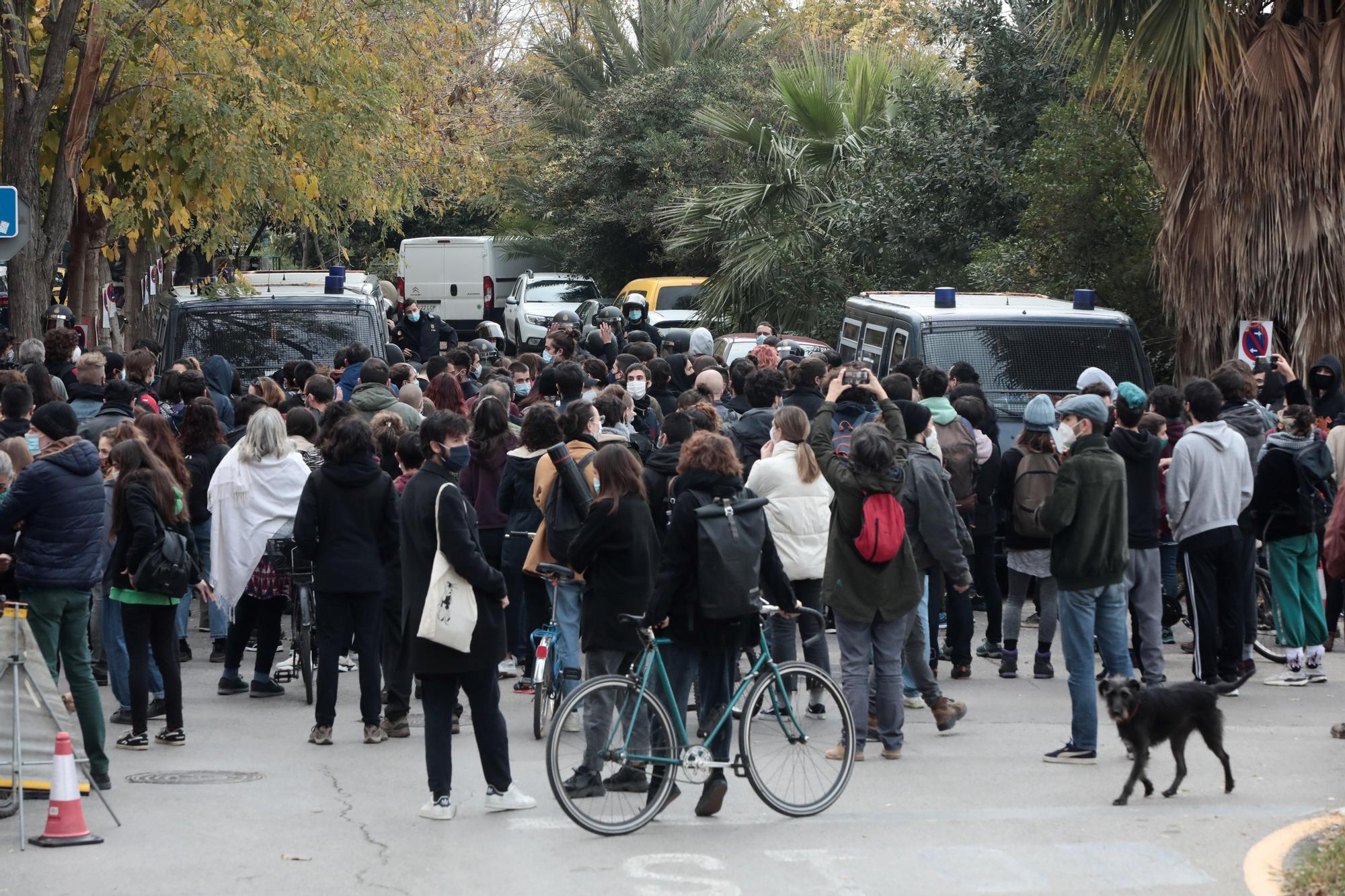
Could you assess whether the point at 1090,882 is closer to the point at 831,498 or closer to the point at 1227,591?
the point at 831,498

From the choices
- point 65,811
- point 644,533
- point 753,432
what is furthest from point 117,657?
point 753,432

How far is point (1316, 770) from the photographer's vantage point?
8.34 meters

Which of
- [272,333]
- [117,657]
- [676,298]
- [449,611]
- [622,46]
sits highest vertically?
[622,46]

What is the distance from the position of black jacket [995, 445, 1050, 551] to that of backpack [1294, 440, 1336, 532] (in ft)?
4.91

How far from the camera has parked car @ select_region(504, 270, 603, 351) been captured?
31906 millimetres

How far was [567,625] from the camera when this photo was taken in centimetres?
898

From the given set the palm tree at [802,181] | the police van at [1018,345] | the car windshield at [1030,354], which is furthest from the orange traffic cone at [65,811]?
the palm tree at [802,181]

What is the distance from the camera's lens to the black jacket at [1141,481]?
957 centimetres

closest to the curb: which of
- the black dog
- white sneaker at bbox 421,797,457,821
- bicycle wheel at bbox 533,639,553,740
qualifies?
the black dog

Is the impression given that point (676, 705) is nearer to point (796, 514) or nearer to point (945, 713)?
point (796, 514)

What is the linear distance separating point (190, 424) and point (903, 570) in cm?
470

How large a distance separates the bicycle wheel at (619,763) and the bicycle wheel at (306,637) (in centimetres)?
300

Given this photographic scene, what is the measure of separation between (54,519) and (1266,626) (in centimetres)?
817

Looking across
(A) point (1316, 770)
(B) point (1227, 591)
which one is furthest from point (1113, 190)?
(A) point (1316, 770)
